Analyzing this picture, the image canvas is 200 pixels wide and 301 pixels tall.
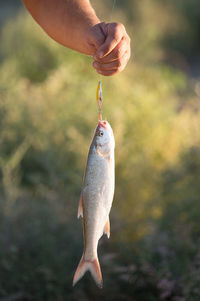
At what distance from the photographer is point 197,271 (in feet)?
7.68

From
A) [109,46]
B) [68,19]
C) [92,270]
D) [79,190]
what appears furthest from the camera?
[79,190]

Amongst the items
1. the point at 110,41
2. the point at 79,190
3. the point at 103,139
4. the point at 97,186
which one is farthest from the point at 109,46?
the point at 79,190

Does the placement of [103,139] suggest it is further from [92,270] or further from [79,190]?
[79,190]

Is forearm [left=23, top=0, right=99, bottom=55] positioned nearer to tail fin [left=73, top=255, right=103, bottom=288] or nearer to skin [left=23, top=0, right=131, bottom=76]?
skin [left=23, top=0, right=131, bottom=76]

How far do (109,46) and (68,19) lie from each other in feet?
1.14

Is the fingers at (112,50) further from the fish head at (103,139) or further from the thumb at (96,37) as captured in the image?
the fish head at (103,139)

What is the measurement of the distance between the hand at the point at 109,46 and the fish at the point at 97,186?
22 cm

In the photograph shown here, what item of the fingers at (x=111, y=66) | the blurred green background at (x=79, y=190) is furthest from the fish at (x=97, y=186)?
the blurred green background at (x=79, y=190)

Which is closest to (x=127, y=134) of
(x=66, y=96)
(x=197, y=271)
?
(x=66, y=96)

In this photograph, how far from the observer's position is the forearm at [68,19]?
176cm

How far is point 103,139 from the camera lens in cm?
163

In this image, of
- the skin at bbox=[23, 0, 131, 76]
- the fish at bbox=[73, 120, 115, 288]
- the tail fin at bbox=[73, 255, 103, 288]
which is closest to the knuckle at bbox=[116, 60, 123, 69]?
the skin at bbox=[23, 0, 131, 76]

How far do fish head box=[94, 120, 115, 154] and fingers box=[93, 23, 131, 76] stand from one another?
0.69 feet

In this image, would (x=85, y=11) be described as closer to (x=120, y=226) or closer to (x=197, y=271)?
(x=197, y=271)
